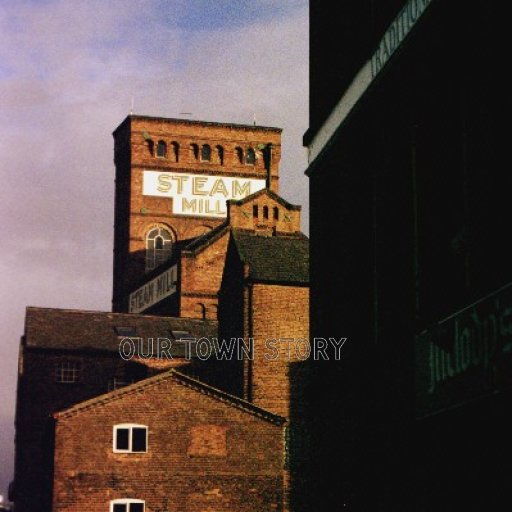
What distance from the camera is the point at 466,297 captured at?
Answer: 31.4 ft

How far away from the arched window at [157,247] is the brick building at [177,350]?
0.08 metres

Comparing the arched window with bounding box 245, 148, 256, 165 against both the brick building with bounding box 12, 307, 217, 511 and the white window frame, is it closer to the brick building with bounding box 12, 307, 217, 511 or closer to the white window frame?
the brick building with bounding box 12, 307, 217, 511

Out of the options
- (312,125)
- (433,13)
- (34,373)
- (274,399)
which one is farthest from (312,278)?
(34,373)

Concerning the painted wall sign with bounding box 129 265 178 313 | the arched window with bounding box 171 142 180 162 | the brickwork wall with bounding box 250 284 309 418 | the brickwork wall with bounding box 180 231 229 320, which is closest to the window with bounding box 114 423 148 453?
the brickwork wall with bounding box 250 284 309 418

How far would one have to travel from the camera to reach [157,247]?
66.2m

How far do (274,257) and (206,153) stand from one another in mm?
25884

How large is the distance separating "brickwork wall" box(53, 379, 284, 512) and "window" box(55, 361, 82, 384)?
41.4 ft

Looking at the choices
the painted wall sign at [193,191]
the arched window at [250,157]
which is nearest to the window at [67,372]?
the painted wall sign at [193,191]

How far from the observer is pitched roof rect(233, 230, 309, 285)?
42.3 metres

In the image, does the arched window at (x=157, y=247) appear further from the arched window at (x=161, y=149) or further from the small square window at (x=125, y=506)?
the small square window at (x=125, y=506)

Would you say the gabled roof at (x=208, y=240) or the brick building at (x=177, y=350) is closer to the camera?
the brick building at (x=177, y=350)

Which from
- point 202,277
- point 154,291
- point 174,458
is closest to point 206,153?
point 154,291

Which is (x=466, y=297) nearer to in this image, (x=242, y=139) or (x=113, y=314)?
(x=113, y=314)

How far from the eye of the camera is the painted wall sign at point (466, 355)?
8578 mm
